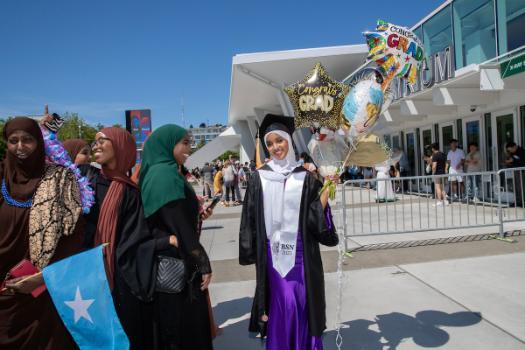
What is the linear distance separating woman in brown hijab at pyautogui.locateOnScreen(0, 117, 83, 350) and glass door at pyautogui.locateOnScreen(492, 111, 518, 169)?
11.0m

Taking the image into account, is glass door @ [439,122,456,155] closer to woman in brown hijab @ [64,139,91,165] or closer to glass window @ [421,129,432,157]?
glass window @ [421,129,432,157]

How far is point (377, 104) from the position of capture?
3404mm

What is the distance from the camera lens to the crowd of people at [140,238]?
2207 millimetres

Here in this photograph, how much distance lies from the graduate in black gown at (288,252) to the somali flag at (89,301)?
37.8 inches

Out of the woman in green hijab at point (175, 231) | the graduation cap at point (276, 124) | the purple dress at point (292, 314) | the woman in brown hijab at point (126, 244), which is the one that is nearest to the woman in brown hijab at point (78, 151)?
the woman in brown hijab at point (126, 244)

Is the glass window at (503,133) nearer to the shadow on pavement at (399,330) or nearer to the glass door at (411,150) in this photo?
the glass door at (411,150)

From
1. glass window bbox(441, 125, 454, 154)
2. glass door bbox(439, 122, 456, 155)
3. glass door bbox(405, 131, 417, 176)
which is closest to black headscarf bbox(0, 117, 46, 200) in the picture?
glass door bbox(439, 122, 456, 155)

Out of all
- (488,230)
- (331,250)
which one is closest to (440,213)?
(488,230)

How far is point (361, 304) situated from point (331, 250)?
8.08 feet

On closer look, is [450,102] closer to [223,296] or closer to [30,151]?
[223,296]

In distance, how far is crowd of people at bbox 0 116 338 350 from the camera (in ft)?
7.24

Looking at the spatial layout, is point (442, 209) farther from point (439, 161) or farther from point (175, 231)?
point (175, 231)

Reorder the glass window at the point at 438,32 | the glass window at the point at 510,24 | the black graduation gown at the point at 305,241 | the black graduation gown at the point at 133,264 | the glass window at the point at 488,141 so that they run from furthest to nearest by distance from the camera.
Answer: the glass window at the point at 438,32
the glass window at the point at 488,141
the glass window at the point at 510,24
the black graduation gown at the point at 305,241
the black graduation gown at the point at 133,264

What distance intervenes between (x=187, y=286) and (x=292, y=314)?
78 cm
